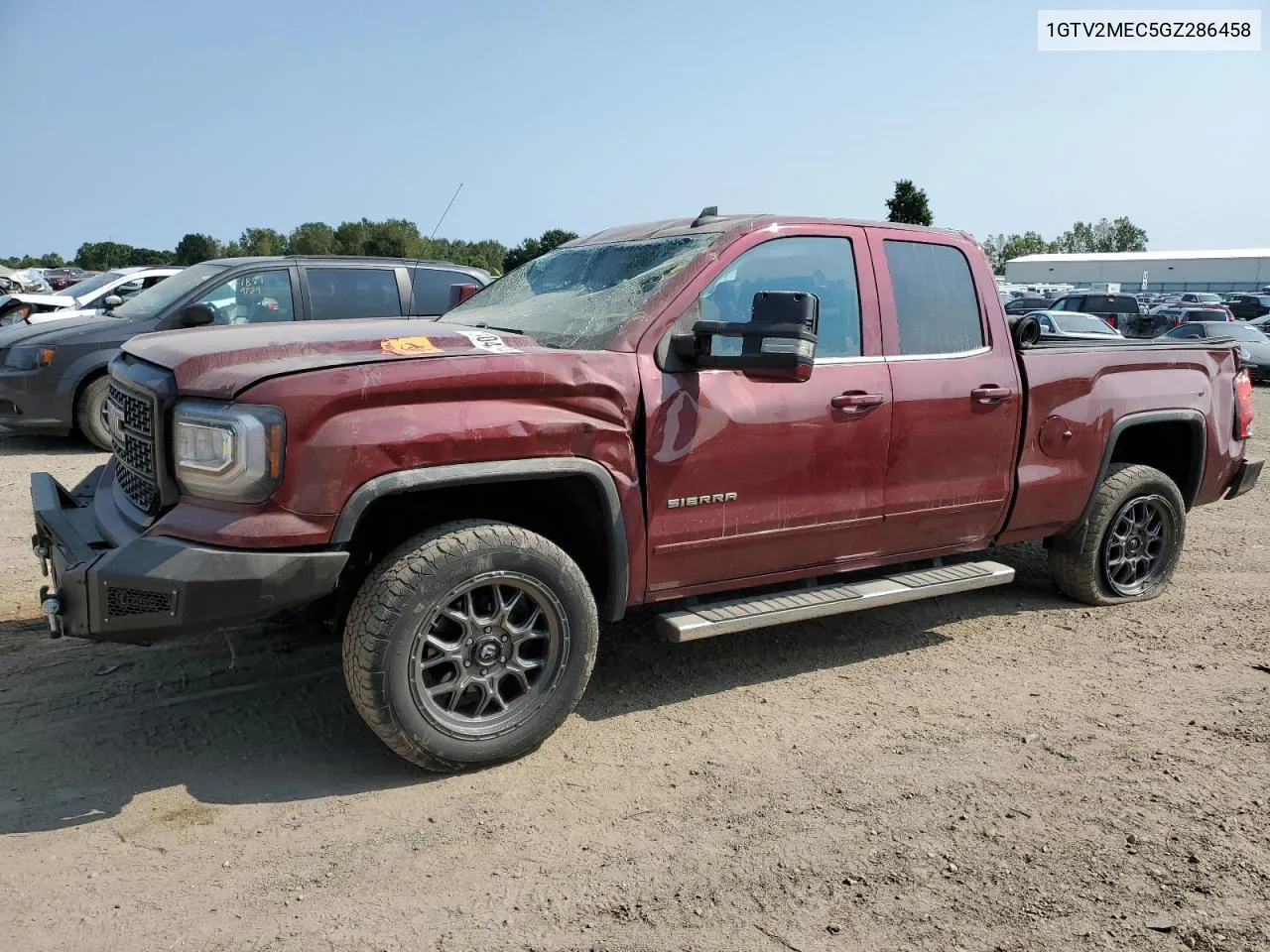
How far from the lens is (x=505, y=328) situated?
4.37 m

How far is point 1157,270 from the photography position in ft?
335

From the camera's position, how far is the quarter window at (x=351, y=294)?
30.2 feet

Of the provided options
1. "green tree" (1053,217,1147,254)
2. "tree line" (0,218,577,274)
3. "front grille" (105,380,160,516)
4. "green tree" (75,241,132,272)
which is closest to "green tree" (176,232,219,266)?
"tree line" (0,218,577,274)

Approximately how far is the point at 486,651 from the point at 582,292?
1.67m

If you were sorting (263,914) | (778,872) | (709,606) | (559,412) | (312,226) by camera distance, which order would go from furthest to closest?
(312,226)
(709,606)
(559,412)
(778,872)
(263,914)

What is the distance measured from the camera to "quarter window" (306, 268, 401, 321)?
9195 millimetres

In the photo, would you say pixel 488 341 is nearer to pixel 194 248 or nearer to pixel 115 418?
pixel 115 418

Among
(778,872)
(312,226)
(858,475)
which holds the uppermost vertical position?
(312,226)

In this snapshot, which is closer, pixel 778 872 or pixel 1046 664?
pixel 778 872

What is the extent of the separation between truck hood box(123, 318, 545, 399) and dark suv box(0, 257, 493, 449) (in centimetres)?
527

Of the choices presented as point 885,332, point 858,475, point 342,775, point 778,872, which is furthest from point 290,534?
point 885,332

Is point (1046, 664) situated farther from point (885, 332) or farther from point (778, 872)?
point (778, 872)

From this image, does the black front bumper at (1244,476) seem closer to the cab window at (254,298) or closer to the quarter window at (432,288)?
the quarter window at (432,288)

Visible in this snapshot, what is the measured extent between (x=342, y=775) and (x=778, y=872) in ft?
5.20
